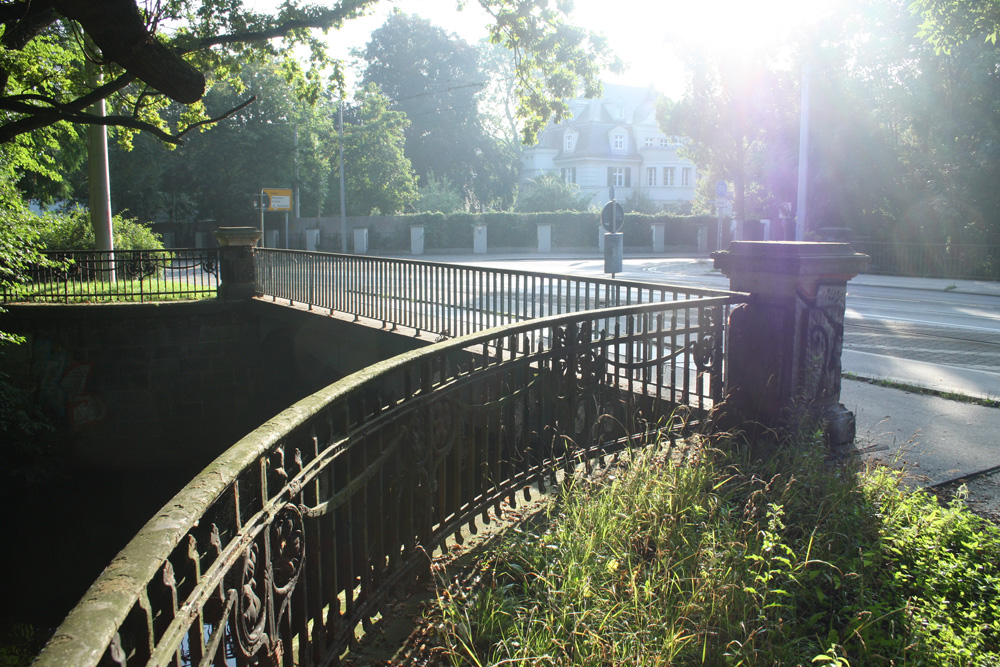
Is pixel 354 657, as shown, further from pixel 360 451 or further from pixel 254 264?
pixel 254 264

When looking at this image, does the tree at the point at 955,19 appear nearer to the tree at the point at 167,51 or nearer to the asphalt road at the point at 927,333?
the asphalt road at the point at 927,333

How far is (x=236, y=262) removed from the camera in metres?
14.7

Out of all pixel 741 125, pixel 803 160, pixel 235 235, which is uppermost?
pixel 741 125

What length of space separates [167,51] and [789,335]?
331 inches

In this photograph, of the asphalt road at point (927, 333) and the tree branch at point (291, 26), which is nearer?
the asphalt road at point (927, 333)

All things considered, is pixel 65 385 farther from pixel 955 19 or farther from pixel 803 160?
pixel 803 160

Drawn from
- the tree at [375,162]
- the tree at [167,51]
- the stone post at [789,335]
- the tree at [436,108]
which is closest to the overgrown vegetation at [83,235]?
the tree at [167,51]

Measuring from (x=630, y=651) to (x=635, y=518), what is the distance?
1.00 m

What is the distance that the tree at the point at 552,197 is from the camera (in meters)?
53.1

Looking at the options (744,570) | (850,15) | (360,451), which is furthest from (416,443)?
(850,15)

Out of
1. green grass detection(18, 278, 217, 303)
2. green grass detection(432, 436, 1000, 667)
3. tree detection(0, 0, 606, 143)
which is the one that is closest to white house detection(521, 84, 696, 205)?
tree detection(0, 0, 606, 143)

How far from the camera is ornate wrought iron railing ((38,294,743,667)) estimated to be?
171cm

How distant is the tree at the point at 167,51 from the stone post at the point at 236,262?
6.76 ft

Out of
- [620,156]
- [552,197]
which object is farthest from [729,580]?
[620,156]
